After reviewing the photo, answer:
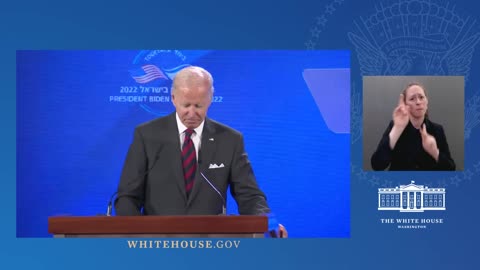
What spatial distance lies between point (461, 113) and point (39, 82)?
3282 mm

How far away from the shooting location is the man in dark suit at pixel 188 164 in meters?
6.21

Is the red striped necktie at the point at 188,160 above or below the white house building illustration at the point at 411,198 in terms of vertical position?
above

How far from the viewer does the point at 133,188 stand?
6.23 m

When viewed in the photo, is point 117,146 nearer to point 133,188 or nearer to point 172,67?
point 133,188

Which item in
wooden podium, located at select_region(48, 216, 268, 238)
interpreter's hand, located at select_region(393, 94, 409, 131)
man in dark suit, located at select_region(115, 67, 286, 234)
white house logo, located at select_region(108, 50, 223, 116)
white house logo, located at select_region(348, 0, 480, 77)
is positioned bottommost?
wooden podium, located at select_region(48, 216, 268, 238)

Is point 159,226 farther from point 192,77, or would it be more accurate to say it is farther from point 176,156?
point 192,77

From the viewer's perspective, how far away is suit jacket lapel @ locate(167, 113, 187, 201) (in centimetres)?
621

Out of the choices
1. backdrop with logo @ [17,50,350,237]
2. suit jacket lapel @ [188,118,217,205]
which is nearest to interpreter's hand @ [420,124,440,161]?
backdrop with logo @ [17,50,350,237]

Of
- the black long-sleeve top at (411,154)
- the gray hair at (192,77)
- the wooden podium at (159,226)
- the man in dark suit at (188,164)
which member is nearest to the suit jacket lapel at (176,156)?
the man in dark suit at (188,164)

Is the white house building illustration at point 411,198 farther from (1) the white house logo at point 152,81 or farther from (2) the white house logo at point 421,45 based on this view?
(1) the white house logo at point 152,81

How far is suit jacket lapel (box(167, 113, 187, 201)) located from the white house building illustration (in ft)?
5.09

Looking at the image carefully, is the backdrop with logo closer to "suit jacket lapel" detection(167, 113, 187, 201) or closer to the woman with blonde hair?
"suit jacket lapel" detection(167, 113, 187, 201)

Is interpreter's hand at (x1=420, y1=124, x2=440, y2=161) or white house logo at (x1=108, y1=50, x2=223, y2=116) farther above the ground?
white house logo at (x1=108, y1=50, x2=223, y2=116)

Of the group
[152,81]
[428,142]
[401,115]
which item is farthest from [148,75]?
[428,142]
